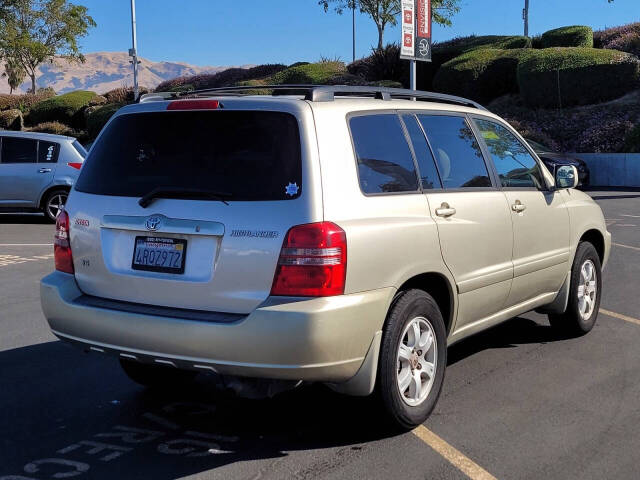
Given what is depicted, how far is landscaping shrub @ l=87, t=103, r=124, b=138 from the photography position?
3311cm

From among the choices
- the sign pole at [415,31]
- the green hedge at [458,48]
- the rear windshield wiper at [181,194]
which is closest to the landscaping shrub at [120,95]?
the green hedge at [458,48]

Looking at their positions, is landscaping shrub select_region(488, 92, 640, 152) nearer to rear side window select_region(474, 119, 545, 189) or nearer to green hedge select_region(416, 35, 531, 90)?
green hedge select_region(416, 35, 531, 90)

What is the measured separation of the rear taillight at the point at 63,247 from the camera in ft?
14.8

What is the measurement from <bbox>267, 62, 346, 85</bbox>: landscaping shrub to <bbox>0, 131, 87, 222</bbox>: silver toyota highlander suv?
1853 centimetres

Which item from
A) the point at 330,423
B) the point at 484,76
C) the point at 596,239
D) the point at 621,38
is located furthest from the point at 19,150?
the point at 621,38

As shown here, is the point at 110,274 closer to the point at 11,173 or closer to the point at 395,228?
the point at 395,228

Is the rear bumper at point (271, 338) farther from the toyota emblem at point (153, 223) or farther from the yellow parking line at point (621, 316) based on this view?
the yellow parking line at point (621, 316)

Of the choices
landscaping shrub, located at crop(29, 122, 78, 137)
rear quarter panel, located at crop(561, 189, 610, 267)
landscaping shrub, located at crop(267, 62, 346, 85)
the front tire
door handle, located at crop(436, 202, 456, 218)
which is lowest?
the front tire

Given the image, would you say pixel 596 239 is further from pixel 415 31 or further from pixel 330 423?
pixel 415 31

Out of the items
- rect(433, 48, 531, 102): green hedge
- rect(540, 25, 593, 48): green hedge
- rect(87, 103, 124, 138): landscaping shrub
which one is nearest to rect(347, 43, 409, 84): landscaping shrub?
rect(433, 48, 531, 102): green hedge

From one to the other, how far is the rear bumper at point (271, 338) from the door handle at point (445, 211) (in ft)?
2.35

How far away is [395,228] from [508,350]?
7.52 feet

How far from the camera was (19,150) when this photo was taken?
1455 cm

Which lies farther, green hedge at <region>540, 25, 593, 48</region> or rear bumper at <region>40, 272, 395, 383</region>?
green hedge at <region>540, 25, 593, 48</region>
